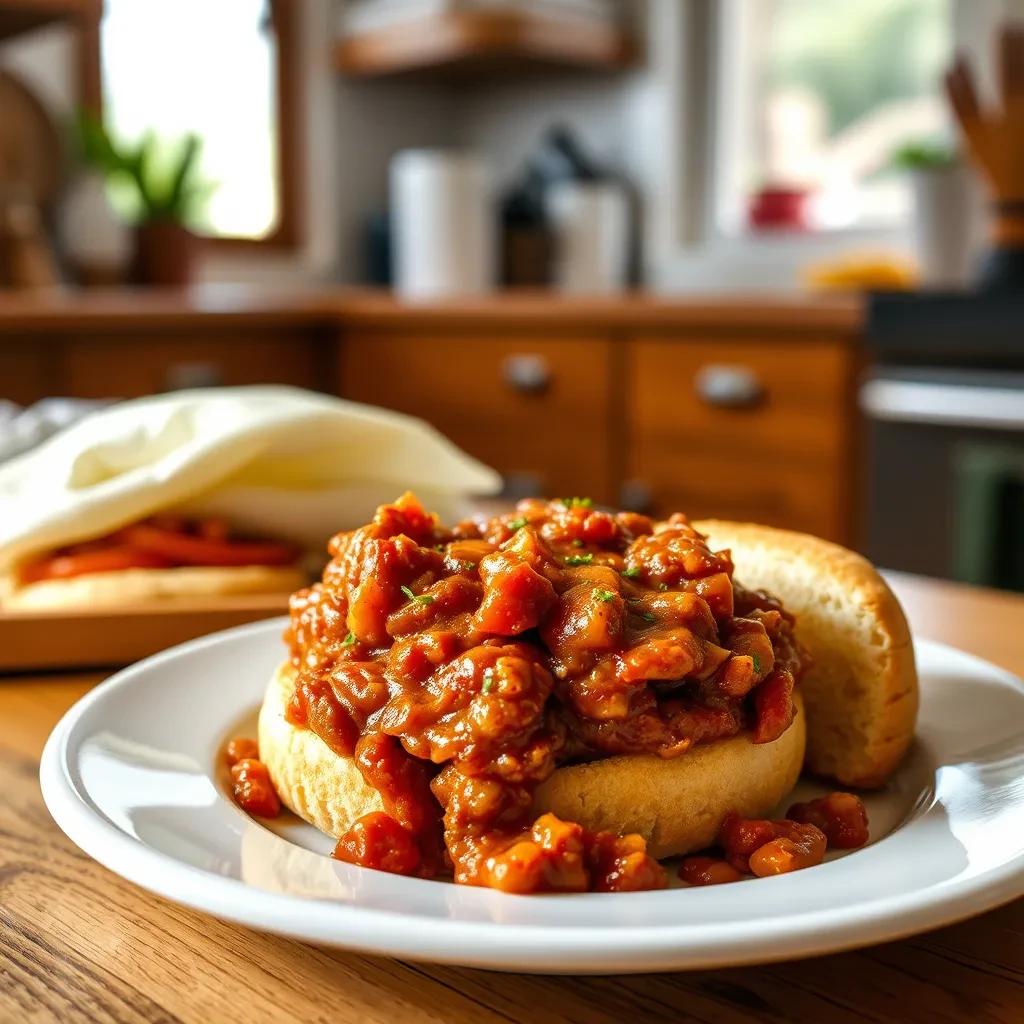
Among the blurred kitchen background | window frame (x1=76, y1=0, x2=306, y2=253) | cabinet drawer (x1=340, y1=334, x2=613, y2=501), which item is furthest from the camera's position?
window frame (x1=76, y1=0, x2=306, y2=253)

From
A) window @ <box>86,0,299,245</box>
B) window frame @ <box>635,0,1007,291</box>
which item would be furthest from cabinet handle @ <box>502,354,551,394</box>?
window @ <box>86,0,299,245</box>

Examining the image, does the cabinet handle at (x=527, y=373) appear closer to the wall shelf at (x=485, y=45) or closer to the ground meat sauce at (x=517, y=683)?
the wall shelf at (x=485, y=45)

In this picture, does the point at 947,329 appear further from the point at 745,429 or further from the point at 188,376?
the point at 188,376

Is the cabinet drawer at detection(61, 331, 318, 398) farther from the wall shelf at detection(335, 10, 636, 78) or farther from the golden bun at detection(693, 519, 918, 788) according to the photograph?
the golden bun at detection(693, 519, 918, 788)

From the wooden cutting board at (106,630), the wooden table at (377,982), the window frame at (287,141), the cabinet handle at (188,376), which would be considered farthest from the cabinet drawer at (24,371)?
the wooden table at (377,982)

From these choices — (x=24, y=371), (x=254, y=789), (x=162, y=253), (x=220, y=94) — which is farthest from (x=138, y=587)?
(x=220, y=94)

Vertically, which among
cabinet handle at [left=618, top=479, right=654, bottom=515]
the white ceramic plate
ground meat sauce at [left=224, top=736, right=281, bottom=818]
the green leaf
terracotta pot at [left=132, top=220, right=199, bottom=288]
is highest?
terracotta pot at [left=132, top=220, right=199, bottom=288]

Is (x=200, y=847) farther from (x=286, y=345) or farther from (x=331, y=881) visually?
(x=286, y=345)

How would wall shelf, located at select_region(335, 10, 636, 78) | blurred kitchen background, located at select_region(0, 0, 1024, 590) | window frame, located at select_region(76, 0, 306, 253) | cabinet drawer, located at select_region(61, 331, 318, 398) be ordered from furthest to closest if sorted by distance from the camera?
window frame, located at select_region(76, 0, 306, 253) < wall shelf, located at select_region(335, 10, 636, 78) < cabinet drawer, located at select_region(61, 331, 318, 398) < blurred kitchen background, located at select_region(0, 0, 1024, 590)

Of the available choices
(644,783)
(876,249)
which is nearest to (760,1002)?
(644,783)
